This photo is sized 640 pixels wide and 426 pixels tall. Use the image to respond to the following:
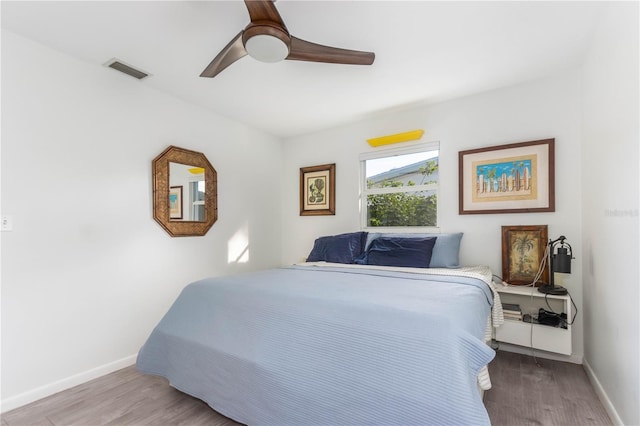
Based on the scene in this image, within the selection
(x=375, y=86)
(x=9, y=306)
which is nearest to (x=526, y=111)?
(x=375, y=86)

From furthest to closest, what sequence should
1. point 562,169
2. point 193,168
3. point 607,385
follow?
point 193,168 → point 562,169 → point 607,385

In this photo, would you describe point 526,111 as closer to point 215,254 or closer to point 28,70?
point 215,254

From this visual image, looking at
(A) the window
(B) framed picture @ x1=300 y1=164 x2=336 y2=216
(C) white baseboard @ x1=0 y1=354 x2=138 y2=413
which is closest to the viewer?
(C) white baseboard @ x1=0 y1=354 x2=138 y2=413

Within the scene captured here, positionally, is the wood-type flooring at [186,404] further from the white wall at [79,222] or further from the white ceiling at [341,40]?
the white ceiling at [341,40]

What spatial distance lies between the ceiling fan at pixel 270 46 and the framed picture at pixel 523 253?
203cm

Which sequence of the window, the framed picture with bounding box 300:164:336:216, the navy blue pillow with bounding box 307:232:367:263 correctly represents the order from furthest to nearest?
the framed picture with bounding box 300:164:336:216 < the window < the navy blue pillow with bounding box 307:232:367:263

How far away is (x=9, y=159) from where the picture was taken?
6.75 feet

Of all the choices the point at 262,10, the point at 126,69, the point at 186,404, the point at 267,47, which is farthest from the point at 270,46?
the point at 186,404

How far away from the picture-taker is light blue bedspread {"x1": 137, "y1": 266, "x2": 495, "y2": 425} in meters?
1.30

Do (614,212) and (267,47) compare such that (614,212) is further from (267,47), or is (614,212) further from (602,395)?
(267,47)

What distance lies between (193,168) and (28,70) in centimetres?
140

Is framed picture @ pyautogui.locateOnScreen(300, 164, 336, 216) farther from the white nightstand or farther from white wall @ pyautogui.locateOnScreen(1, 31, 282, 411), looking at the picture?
the white nightstand

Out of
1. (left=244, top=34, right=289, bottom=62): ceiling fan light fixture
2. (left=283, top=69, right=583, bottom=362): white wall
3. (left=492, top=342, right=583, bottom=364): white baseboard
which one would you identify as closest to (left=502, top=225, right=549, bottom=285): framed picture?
(left=283, top=69, right=583, bottom=362): white wall

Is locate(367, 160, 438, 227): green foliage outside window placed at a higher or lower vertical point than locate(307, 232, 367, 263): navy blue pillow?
higher
